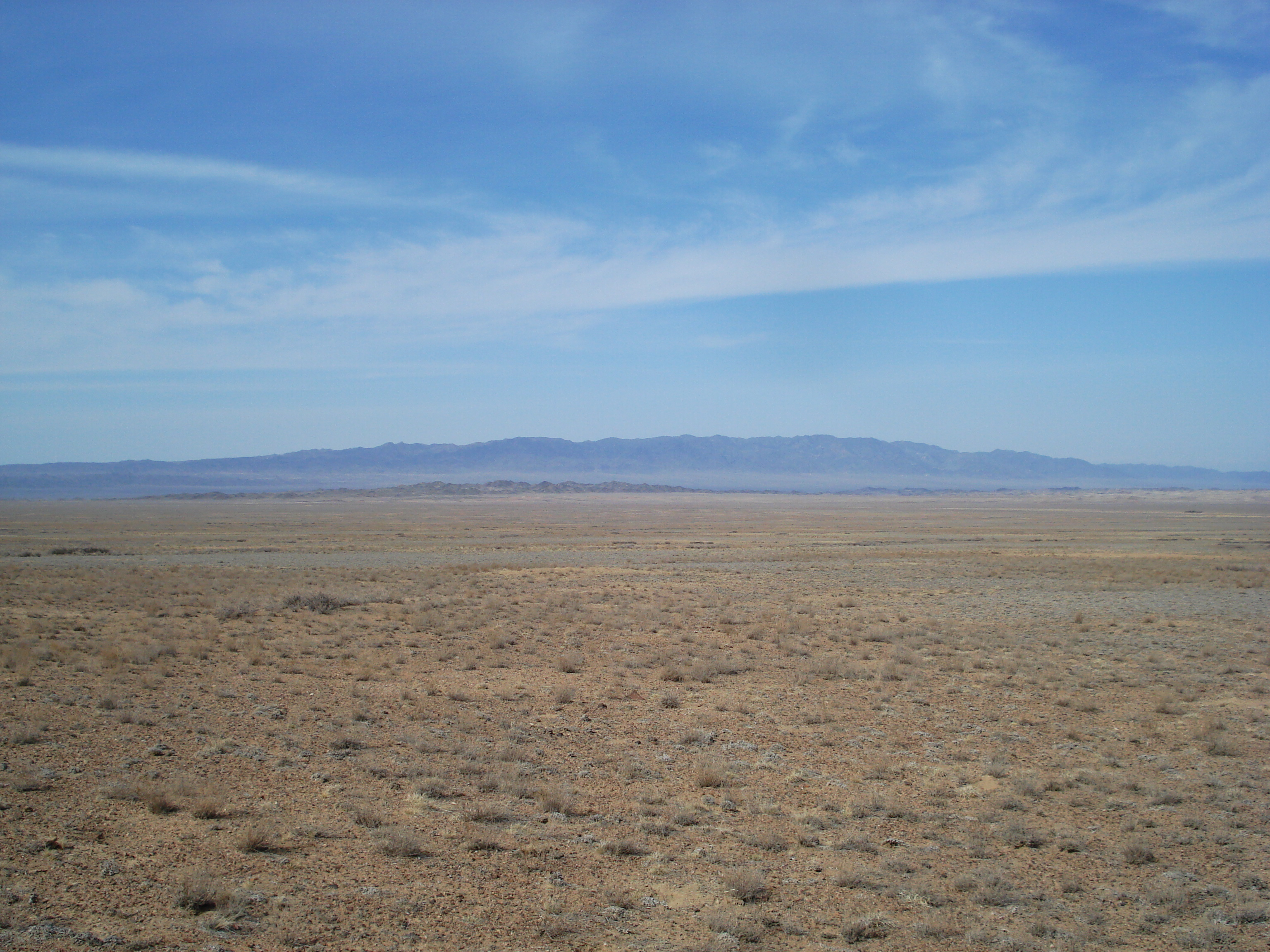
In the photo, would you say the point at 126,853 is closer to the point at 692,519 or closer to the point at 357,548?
the point at 357,548

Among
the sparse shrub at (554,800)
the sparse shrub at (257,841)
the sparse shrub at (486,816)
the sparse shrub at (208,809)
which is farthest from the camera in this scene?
the sparse shrub at (554,800)

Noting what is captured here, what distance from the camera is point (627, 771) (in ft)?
33.0

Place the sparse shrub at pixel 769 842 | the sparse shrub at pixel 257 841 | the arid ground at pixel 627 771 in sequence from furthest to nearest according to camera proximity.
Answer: the sparse shrub at pixel 769 842 → the sparse shrub at pixel 257 841 → the arid ground at pixel 627 771

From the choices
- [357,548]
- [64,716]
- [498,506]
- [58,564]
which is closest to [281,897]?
[64,716]

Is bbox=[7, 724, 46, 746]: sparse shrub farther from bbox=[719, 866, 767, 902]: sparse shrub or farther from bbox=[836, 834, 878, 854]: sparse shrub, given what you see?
bbox=[836, 834, 878, 854]: sparse shrub

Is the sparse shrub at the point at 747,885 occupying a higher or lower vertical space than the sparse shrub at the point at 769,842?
higher

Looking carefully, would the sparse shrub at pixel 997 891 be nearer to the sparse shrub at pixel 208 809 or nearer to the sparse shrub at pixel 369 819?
the sparse shrub at pixel 369 819

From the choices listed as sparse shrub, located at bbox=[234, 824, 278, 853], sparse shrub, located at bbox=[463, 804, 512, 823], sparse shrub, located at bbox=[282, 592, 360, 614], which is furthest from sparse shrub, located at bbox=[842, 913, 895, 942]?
sparse shrub, located at bbox=[282, 592, 360, 614]

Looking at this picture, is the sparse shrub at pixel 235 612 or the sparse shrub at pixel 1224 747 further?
the sparse shrub at pixel 235 612

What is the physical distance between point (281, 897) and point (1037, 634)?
64.2 feet

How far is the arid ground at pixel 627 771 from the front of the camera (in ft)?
20.5

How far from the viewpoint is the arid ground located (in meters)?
6.25

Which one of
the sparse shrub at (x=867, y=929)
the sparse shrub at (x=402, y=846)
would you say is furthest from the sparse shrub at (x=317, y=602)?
the sparse shrub at (x=867, y=929)

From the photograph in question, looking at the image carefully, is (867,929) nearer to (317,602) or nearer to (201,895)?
(201,895)
